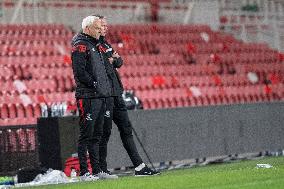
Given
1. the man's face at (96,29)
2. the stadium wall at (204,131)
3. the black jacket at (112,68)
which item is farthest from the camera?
the stadium wall at (204,131)

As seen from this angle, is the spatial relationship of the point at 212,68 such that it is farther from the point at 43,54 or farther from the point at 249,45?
the point at 43,54

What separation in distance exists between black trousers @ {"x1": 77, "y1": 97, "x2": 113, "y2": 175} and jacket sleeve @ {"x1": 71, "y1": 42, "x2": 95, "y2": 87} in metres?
0.24

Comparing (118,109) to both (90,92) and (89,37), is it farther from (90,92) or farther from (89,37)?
(89,37)

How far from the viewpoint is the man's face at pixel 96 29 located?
1055 cm

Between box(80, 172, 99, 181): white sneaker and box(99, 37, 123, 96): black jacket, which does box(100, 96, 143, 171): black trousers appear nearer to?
box(99, 37, 123, 96): black jacket

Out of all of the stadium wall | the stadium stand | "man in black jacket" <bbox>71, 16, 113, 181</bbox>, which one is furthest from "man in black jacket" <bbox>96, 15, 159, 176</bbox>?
the stadium stand

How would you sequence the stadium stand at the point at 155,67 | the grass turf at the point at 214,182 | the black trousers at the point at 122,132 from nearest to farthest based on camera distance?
the grass turf at the point at 214,182, the black trousers at the point at 122,132, the stadium stand at the point at 155,67

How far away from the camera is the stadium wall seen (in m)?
14.5

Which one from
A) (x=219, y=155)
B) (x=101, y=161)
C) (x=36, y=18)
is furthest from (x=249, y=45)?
(x=101, y=161)

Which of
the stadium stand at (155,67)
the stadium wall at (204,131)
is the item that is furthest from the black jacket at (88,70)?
the stadium stand at (155,67)

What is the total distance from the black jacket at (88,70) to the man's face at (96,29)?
81 millimetres

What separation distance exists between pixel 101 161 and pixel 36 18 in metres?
12.0

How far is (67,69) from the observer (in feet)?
63.9

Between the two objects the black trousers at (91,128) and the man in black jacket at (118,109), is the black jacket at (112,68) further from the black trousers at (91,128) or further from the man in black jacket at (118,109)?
the black trousers at (91,128)
